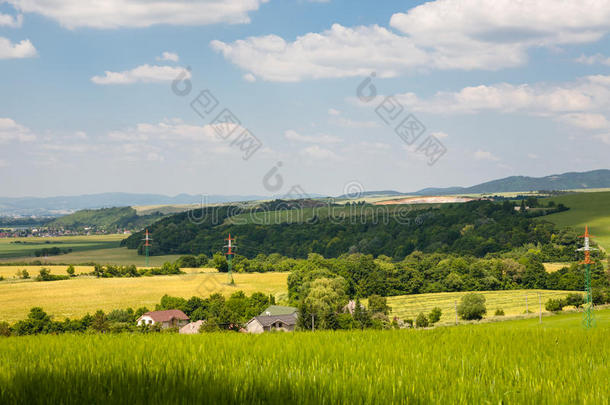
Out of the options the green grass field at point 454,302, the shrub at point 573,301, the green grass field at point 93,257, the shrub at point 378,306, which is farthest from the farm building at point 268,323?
the green grass field at point 93,257

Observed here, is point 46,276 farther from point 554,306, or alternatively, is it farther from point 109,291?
point 554,306

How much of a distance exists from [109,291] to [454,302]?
63.6 meters

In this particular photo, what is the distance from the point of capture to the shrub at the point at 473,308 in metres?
75.1

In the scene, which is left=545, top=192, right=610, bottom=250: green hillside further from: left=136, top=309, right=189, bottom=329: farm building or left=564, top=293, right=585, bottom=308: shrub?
left=136, top=309, right=189, bottom=329: farm building

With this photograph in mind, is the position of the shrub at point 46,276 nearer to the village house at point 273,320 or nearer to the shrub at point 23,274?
the shrub at point 23,274

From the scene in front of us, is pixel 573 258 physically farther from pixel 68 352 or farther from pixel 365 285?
pixel 68 352

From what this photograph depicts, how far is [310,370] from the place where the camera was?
6656 millimetres

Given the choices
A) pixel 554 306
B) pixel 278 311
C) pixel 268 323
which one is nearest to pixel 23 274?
pixel 278 311

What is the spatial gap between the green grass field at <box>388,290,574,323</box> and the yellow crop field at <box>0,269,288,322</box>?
1031 inches

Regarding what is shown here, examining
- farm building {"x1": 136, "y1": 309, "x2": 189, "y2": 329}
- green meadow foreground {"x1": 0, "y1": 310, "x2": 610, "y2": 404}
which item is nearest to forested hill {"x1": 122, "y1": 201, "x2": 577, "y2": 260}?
farm building {"x1": 136, "y1": 309, "x2": 189, "y2": 329}

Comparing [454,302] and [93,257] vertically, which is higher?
[93,257]

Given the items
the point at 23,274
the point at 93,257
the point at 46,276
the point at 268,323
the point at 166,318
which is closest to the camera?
the point at 268,323

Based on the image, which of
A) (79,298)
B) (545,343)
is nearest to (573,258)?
(79,298)

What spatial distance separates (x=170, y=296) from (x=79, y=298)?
1518 centimetres
